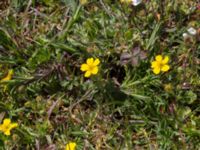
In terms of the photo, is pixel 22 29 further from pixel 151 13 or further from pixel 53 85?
pixel 151 13

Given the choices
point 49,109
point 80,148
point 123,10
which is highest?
point 123,10

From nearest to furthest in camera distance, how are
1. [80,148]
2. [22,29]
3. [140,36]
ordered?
[80,148]
[140,36]
[22,29]

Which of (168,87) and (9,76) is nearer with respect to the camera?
(168,87)

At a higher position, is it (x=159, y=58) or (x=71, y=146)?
(x=159, y=58)

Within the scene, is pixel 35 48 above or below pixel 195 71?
above

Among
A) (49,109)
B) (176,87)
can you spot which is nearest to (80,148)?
(49,109)

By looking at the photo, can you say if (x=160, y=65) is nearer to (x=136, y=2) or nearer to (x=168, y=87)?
(x=168, y=87)

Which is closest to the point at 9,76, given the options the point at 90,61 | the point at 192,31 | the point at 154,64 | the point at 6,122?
the point at 6,122

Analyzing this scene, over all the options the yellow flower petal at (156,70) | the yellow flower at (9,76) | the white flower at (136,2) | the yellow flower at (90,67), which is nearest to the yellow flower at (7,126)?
the yellow flower at (9,76)
